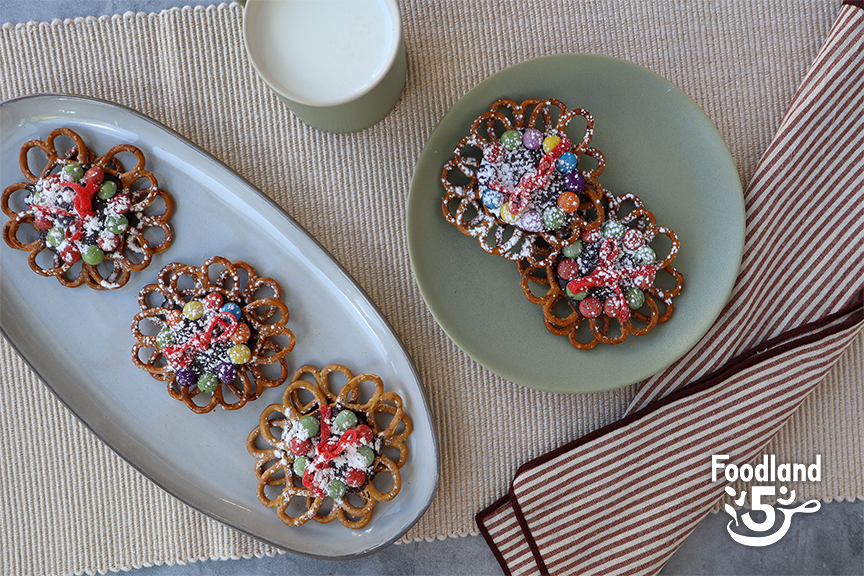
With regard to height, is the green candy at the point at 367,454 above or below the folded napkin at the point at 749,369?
below

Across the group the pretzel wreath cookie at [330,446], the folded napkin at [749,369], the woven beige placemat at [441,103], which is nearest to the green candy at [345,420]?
the pretzel wreath cookie at [330,446]

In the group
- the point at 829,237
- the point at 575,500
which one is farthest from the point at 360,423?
the point at 829,237

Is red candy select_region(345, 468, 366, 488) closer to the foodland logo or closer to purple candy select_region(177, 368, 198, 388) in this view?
purple candy select_region(177, 368, 198, 388)

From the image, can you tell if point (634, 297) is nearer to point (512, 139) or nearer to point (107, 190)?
point (512, 139)

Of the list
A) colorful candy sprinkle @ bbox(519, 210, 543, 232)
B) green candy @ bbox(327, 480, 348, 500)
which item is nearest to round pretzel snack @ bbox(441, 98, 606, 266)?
colorful candy sprinkle @ bbox(519, 210, 543, 232)

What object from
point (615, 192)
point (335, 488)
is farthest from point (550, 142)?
point (335, 488)

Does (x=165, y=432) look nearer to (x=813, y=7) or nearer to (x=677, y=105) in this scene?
(x=677, y=105)

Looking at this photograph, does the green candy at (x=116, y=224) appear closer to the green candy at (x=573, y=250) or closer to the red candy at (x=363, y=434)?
the red candy at (x=363, y=434)
